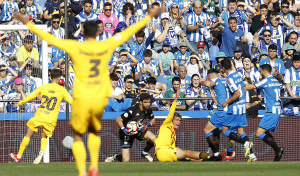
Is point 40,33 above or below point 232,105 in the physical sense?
above

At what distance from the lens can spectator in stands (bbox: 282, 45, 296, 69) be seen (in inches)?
747

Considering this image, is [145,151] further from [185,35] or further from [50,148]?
[185,35]

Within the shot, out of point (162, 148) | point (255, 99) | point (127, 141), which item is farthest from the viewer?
point (255, 99)

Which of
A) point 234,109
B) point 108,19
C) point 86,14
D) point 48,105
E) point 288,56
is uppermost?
point 86,14

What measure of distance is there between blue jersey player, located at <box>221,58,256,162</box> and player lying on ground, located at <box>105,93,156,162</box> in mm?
1896

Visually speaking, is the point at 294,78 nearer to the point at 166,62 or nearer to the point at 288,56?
the point at 288,56

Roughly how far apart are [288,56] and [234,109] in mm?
4472

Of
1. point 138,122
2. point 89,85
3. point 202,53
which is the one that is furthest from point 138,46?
point 89,85

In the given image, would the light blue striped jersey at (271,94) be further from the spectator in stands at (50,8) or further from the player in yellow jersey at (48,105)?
the spectator in stands at (50,8)

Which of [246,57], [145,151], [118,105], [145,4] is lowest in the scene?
[145,151]

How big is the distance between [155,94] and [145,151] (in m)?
1.79

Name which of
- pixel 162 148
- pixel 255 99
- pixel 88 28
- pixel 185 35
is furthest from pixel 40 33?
pixel 185 35

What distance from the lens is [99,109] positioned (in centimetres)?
826

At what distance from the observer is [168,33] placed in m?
19.6
